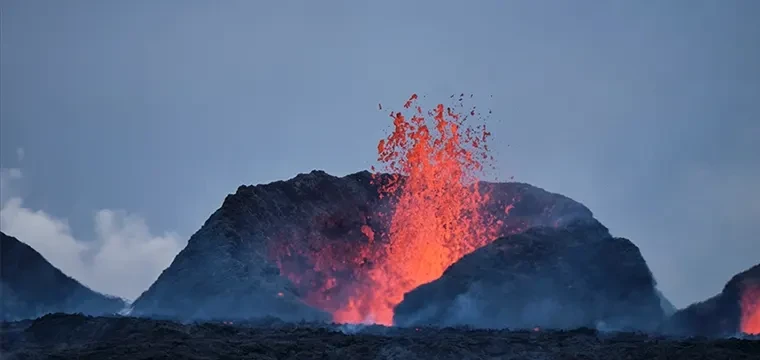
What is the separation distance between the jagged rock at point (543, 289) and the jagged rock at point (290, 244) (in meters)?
7.48

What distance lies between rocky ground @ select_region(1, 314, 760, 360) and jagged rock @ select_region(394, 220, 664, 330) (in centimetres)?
879

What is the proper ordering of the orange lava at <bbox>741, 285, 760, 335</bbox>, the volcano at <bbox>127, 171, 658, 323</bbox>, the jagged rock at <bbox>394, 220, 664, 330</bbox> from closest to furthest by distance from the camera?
the orange lava at <bbox>741, 285, 760, 335</bbox>
the jagged rock at <bbox>394, 220, 664, 330</bbox>
the volcano at <bbox>127, 171, 658, 323</bbox>

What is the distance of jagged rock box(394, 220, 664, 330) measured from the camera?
189 ft

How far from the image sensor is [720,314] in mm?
58250

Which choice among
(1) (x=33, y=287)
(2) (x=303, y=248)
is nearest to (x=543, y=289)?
(2) (x=303, y=248)

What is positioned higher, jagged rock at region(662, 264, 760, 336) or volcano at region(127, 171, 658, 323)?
volcano at region(127, 171, 658, 323)

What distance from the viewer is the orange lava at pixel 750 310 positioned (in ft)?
184

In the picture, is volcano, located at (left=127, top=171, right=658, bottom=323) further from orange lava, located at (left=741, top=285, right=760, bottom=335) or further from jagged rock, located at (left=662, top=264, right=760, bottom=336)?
orange lava, located at (left=741, top=285, right=760, bottom=335)

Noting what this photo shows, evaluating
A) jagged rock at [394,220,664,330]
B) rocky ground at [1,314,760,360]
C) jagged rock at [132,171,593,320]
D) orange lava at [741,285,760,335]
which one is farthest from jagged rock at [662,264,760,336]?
jagged rock at [132,171,593,320]

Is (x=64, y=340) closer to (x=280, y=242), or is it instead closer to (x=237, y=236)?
(x=237, y=236)

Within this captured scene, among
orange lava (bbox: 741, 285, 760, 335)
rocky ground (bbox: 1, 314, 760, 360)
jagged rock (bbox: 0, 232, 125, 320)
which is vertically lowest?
rocky ground (bbox: 1, 314, 760, 360)

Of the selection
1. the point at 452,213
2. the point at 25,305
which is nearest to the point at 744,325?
the point at 452,213

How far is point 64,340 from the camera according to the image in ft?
154

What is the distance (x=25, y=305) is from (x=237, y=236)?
62.4 ft
